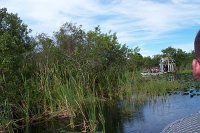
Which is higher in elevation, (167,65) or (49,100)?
(167,65)

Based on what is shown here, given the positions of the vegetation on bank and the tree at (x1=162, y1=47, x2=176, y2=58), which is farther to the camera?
the tree at (x1=162, y1=47, x2=176, y2=58)

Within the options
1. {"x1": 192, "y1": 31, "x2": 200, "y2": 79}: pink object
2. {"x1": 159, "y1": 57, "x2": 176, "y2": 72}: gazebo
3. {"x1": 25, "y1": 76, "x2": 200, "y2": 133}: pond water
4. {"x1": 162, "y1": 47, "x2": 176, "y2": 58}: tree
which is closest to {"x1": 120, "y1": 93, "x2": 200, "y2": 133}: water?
{"x1": 25, "y1": 76, "x2": 200, "y2": 133}: pond water

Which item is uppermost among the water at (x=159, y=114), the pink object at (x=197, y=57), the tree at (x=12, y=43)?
the tree at (x=12, y=43)

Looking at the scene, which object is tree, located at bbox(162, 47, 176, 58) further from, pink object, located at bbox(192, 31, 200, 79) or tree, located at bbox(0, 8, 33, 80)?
pink object, located at bbox(192, 31, 200, 79)

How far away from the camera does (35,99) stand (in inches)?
438

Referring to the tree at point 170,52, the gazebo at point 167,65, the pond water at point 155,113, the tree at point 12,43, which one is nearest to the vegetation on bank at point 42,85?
Result: the tree at point 12,43

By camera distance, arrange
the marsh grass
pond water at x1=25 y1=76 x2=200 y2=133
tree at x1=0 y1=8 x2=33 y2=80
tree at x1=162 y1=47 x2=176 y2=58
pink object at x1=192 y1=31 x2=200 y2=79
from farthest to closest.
A: tree at x1=162 y1=47 x2=176 y2=58
tree at x1=0 y1=8 x2=33 y2=80
pond water at x1=25 y1=76 x2=200 y2=133
the marsh grass
pink object at x1=192 y1=31 x2=200 y2=79

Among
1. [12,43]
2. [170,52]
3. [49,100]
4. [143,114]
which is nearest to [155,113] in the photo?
[143,114]

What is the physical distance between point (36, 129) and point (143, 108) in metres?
4.28

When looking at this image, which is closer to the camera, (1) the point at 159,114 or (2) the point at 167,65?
(1) the point at 159,114

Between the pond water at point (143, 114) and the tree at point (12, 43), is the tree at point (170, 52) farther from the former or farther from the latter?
the tree at point (12, 43)

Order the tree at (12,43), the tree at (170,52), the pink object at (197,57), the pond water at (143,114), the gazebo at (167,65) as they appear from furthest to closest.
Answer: the tree at (170,52) → the gazebo at (167,65) → the tree at (12,43) → the pond water at (143,114) → the pink object at (197,57)

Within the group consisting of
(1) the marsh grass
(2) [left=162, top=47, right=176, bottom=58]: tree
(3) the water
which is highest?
(2) [left=162, top=47, right=176, bottom=58]: tree

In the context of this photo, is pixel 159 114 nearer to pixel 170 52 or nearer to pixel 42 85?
pixel 42 85
